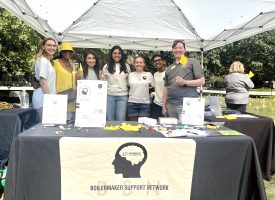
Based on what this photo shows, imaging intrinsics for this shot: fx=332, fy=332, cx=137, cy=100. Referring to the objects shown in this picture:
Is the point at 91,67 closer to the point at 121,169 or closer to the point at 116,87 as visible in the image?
the point at 116,87

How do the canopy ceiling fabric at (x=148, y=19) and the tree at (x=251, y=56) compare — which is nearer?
the canopy ceiling fabric at (x=148, y=19)

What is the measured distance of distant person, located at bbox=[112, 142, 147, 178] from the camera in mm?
2348

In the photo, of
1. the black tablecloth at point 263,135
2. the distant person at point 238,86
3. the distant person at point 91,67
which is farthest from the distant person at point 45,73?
the distant person at point 238,86

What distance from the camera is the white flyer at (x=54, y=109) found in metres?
2.77

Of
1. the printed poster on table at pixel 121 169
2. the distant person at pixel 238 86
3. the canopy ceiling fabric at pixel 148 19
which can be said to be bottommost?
the printed poster on table at pixel 121 169

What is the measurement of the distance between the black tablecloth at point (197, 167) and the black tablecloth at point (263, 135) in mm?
1262

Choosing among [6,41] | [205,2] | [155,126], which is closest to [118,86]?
[155,126]

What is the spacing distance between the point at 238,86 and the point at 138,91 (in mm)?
1512

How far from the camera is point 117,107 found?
423 cm

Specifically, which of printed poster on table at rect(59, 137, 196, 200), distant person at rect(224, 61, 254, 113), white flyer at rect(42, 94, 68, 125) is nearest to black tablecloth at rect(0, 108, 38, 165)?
white flyer at rect(42, 94, 68, 125)

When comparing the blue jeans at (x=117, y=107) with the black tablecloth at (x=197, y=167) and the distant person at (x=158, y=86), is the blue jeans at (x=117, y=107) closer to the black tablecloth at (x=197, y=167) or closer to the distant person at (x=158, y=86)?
the distant person at (x=158, y=86)

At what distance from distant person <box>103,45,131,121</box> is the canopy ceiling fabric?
1250 mm

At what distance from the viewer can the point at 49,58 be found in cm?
372

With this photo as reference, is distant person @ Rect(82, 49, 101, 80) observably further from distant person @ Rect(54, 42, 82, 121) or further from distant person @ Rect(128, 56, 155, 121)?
distant person @ Rect(128, 56, 155, 121)
